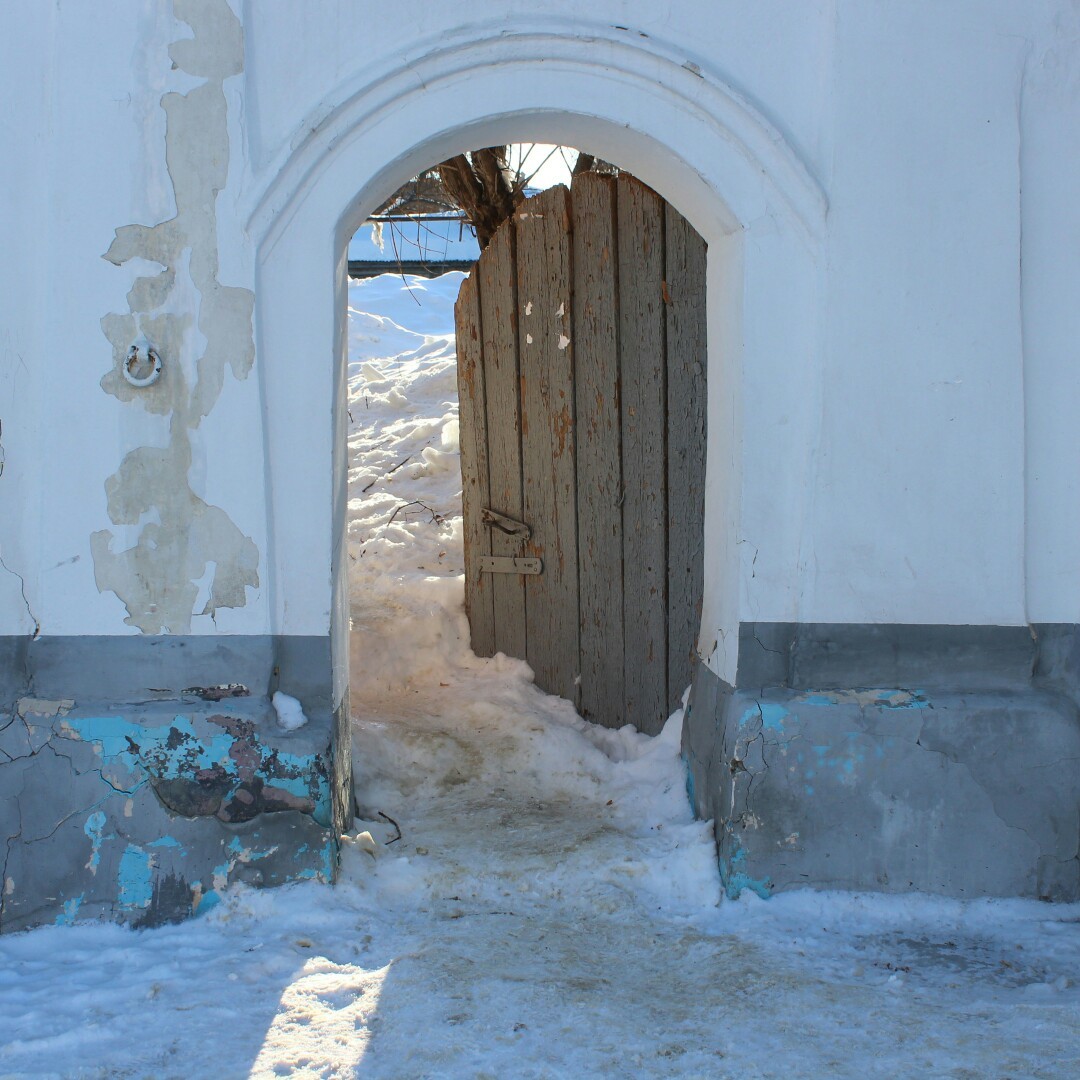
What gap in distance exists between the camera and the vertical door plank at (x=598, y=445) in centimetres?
416

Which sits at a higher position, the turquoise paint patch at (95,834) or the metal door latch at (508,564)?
the metal door latch at (508,564)

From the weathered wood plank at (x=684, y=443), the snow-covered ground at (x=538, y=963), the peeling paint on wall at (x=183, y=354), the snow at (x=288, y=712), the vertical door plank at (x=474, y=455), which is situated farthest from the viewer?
the vertical door plank at (x=474, y=455)

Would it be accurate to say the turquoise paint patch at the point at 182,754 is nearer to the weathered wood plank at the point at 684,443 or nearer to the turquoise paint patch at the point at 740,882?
the turquoise paint patch at the point at 740,882

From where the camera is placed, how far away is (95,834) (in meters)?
2.98

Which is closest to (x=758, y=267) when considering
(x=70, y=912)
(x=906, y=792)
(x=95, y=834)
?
(x=906, y=792)

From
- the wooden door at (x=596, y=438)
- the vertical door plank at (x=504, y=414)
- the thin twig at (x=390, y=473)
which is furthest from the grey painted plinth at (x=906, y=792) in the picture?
the thin twig at (x=390, y=473)

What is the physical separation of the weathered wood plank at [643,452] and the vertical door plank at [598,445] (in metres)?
0.04

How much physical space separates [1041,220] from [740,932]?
2276 millimetres

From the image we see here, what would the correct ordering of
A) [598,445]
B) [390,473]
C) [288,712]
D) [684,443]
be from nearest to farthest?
1. [288,712]
2. [684,443]
3. [598,445]
4. [390,473]

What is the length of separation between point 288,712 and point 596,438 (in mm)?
1788

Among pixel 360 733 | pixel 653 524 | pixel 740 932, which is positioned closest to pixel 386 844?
pixel 360 733

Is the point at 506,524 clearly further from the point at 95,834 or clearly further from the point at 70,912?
the point at 70,912

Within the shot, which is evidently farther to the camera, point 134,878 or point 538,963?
point 134,878

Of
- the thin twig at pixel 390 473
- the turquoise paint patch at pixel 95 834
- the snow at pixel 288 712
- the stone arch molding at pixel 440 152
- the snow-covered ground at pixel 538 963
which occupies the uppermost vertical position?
the stone arch molding at pixel 440 152
